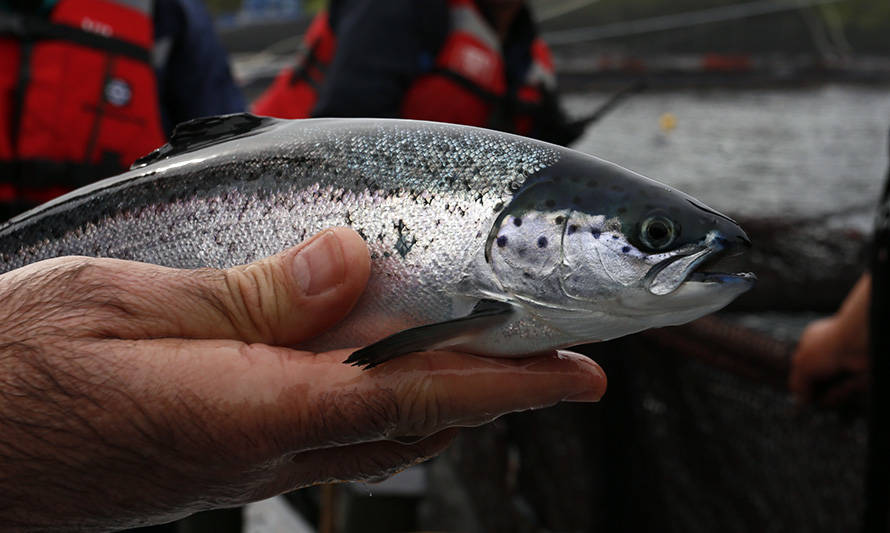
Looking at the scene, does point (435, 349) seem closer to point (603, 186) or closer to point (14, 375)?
point (603, 186)

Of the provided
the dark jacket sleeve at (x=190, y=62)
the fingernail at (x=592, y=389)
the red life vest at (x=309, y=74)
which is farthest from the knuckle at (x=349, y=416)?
the red life vest at (x=309, y=74)

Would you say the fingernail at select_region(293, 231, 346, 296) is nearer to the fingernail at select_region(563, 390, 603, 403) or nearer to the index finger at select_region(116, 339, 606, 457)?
the index finger at select_region(116, 339, 606, 457)

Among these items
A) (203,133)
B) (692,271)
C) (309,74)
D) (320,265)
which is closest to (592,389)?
(692,271)

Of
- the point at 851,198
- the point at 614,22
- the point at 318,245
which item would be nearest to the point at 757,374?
the point at 318,245

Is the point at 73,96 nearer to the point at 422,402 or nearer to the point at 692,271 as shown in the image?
the point at 422,402

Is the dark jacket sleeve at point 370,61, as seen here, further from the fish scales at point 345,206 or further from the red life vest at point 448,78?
the fish scales at point 345,206
